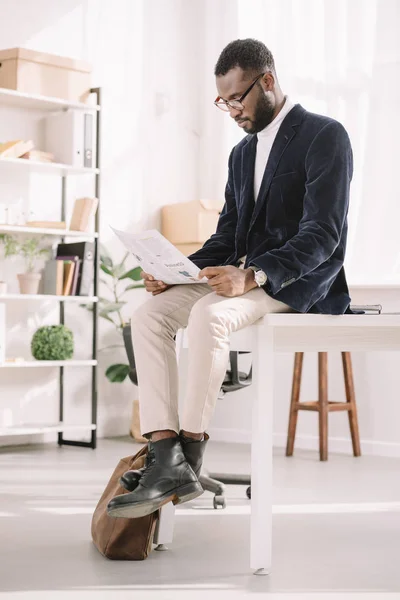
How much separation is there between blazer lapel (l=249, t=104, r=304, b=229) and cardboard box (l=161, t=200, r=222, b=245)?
102 inches

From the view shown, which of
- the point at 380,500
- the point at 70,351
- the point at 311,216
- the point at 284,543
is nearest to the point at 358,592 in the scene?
the point at 284,543

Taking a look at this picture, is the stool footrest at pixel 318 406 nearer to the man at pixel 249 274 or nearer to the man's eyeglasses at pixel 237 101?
the man at pixel 249 274

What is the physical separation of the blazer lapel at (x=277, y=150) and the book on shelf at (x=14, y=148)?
243 cm

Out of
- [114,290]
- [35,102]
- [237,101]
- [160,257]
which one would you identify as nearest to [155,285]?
[160,257]

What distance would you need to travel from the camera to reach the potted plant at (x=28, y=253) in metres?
Answer: 4.87

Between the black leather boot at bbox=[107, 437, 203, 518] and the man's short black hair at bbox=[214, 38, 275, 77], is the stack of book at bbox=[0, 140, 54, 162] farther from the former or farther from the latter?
the black leather boot at bbox=[107, 437, 203, 518]

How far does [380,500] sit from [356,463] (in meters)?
1.02

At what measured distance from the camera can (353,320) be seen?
2.46 m

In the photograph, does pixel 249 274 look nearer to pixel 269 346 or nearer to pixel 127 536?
pixel 269 346

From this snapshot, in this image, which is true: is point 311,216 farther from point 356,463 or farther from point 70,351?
point 70,351

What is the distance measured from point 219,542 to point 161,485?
535mm

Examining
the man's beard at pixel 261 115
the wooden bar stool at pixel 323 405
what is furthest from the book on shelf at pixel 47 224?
the man's beard at pixel 261 115

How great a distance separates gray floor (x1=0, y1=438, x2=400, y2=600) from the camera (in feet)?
Answer: 7.36

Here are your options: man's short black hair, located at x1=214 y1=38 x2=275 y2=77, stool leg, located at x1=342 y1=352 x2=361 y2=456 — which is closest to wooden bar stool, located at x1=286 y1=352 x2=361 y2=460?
stool leg, located at x1=342 y1=352 x2=361 y2=456
